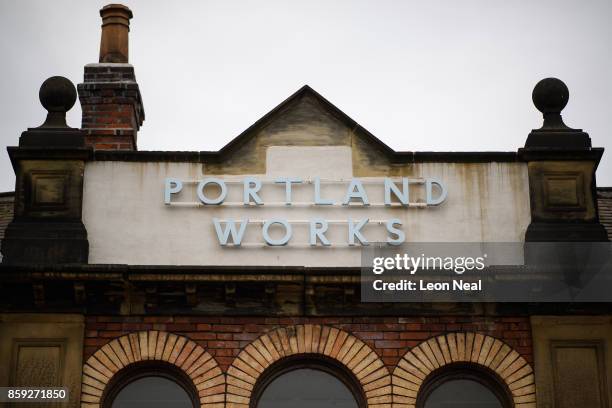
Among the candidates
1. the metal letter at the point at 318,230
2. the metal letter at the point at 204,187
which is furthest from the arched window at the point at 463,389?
the metal letter at the point at 204,187

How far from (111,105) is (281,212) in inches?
133

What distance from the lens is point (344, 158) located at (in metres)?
14.9

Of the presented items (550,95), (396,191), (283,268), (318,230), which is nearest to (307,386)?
(283,268)

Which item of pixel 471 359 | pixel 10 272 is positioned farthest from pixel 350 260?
pixel 10 272

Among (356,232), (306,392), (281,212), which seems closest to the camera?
(306,392)

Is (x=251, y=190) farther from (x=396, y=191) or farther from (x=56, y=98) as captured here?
(x=56, y=98)

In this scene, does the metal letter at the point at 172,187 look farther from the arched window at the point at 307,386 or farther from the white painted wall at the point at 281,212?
the arched window at the point at 307,386

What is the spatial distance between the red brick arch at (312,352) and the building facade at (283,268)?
0.06ft

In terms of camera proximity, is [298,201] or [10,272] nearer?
[10,272]

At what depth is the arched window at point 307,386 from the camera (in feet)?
45.2

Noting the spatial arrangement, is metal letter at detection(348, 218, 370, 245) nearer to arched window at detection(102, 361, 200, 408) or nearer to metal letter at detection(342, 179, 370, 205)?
metal letter at detection(342, 179, 370, 205)

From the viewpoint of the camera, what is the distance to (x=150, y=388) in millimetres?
13820

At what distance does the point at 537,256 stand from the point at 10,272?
19.7 feet

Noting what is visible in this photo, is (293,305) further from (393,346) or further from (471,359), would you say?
(471,359)
